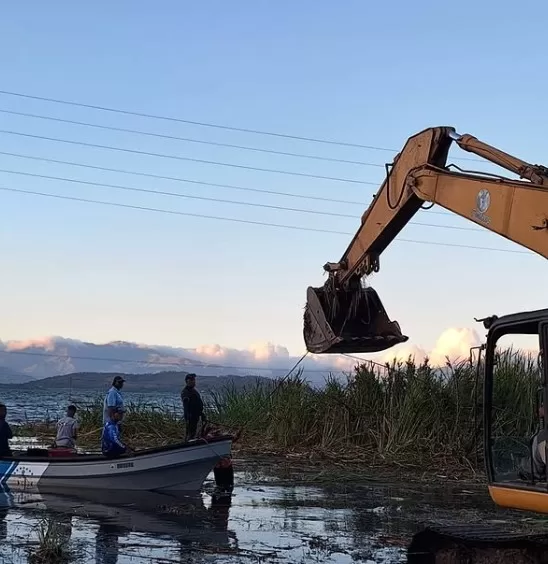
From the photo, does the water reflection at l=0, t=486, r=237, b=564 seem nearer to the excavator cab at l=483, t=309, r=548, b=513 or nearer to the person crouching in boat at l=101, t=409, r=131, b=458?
the person crouching in boat at l=101, t=409, r=131, b=458

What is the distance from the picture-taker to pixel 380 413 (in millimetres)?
20922

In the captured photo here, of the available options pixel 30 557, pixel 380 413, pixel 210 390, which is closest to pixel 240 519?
pixel 30 557

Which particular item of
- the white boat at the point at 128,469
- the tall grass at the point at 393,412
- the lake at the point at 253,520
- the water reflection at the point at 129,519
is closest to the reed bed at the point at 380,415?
the tall grass at the point at 393,412

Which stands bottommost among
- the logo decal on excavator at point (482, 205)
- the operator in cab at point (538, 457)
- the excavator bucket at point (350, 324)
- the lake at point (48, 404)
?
the lake at point (48, 404)

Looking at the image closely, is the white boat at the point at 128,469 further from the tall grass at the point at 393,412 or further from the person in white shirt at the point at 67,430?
the tall grass at the point at 393,412

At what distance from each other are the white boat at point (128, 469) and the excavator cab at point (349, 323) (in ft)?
11.9

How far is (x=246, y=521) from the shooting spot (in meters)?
12.7

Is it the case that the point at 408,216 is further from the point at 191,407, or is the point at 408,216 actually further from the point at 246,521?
the point at 191,407

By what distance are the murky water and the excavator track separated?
1293 mm

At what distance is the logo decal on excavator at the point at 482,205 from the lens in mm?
9570

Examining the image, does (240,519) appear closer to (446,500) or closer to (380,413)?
(446,500)

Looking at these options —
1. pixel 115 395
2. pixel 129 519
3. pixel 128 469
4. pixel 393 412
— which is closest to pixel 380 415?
pixel 393 412

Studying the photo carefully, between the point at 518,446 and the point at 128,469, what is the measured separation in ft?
27.7

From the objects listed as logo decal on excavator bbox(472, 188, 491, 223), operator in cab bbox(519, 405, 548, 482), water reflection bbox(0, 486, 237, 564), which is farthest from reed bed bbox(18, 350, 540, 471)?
operator in cab bbox(519, 405, 548, 482)
